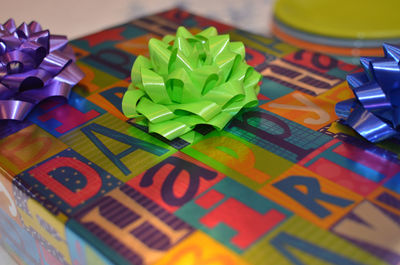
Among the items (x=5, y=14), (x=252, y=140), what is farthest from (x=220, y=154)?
(x=5, y=14)

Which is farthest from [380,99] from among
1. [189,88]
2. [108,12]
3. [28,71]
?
[108,12]

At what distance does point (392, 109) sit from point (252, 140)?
15cm

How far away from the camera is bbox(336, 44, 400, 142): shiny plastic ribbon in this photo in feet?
1.80

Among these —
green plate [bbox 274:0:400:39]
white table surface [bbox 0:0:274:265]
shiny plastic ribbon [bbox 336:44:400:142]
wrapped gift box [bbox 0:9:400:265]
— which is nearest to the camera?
wrapped gift box [bbox 0:9:400:265]

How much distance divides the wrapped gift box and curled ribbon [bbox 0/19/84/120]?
0.02 meters

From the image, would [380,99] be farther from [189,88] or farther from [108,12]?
[108,12]

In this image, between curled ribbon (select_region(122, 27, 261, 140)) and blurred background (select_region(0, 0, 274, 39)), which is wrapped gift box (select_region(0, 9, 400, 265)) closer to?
curled ribbon (select_region(122, 27, 261, 140))

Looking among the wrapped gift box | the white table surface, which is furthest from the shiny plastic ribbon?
the white table surface

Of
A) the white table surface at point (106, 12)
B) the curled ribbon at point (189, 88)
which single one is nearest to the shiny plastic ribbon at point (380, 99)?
the curled ribbon at point (189, 88)

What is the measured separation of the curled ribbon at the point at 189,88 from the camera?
1.90ft

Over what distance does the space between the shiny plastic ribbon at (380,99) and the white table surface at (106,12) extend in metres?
0.58

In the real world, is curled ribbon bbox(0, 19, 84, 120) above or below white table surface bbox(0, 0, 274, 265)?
above

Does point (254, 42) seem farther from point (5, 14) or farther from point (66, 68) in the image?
point (5, 14)

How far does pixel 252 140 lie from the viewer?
0.58 meters
